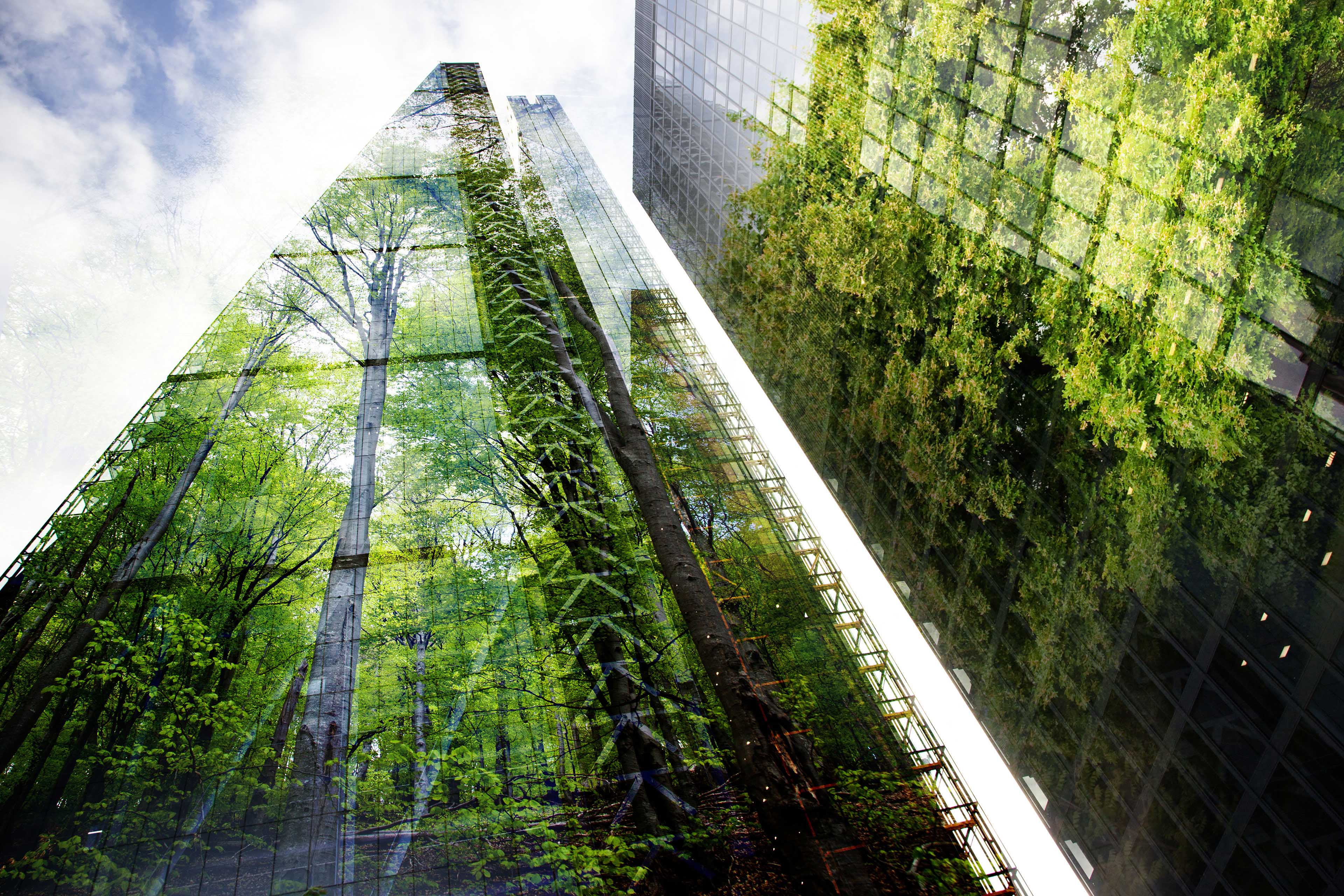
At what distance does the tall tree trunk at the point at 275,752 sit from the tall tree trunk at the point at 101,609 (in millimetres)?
3196

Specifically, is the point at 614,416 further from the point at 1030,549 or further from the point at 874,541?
the point at 1030,549

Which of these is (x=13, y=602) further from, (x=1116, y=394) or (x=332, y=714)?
(x=1116, y=394)

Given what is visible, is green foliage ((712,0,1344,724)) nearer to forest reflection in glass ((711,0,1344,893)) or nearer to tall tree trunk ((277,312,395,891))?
forest reflection in glass ((711,0,1344,893))

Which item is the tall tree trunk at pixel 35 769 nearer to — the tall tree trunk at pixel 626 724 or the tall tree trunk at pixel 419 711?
the tall tree trunk at pixel 419 711

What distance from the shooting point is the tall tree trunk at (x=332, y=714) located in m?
8.90

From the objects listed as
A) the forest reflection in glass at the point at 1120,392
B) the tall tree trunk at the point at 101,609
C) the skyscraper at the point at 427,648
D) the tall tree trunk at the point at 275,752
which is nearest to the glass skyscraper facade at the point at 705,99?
the forest reflection in glass at the point at 1120,392

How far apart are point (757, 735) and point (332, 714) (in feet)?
20.7

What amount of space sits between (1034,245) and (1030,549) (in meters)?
5.24

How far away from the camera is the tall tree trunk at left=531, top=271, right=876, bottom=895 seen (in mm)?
9961

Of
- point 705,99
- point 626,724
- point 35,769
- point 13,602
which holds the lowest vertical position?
point 626,724

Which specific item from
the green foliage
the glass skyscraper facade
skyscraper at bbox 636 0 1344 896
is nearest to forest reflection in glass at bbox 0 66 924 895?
skyscraper at bbox 636 0 1344 896

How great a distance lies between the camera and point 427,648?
1116cm

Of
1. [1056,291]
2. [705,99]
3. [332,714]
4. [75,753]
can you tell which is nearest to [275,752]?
[332,714]

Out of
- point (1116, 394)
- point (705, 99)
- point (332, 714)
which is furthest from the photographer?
point (705, 99)
